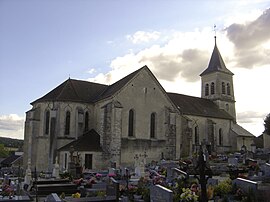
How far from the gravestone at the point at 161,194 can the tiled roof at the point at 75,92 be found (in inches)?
889

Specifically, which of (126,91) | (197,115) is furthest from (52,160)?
(197,115)

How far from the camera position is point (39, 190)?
1486 cm

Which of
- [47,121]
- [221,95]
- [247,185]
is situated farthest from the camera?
[221,95]

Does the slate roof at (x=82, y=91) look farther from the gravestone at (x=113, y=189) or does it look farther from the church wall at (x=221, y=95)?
the church wall at (x=221, y=95)

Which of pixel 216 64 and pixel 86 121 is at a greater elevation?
pixel 216 64

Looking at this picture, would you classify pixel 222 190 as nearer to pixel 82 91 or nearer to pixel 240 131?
pixel 82 91

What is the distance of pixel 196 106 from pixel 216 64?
1061 centimetres

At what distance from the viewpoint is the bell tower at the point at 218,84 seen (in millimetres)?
45438

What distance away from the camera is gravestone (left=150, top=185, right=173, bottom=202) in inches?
343

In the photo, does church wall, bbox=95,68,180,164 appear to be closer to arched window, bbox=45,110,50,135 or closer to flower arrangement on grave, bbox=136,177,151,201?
arched window, bbox=45,110,50,135

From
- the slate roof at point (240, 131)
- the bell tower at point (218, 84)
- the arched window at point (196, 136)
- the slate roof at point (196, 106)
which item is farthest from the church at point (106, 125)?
the bell tower at point (218, 84)

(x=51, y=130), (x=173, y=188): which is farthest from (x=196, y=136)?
(x=173, y=188)

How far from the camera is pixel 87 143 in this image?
28906mm

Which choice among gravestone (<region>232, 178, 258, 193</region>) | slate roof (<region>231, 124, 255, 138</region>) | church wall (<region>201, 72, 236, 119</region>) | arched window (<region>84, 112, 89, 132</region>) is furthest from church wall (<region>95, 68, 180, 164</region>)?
gravestone (<region>232, 178, 258, 193</region>)
